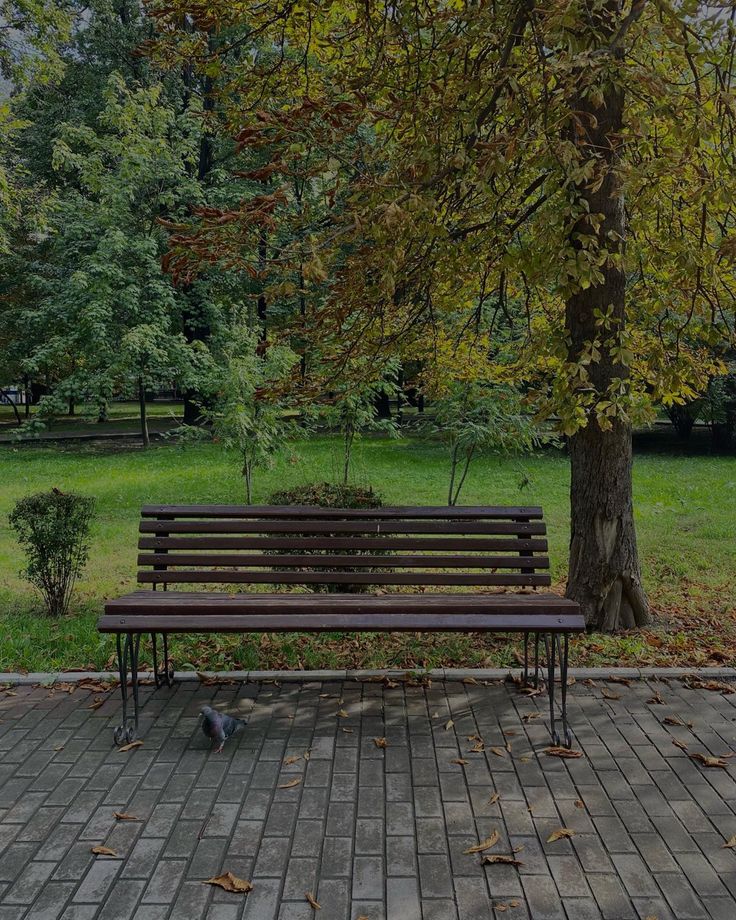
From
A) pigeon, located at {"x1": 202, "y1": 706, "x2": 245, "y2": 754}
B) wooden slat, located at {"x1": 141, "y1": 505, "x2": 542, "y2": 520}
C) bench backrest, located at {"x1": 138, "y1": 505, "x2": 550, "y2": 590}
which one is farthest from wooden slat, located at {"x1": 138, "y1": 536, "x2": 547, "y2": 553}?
pigeon, located at {"x1": 202, "y1": 706, "x2": 245, "y2": 754}

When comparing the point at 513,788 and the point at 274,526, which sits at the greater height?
the point at 274,526

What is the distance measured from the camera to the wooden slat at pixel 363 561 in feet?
14.5

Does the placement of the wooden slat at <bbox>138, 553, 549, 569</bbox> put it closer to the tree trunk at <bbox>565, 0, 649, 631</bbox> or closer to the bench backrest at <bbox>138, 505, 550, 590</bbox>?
the bench backrest at <bbox>138, 505, 550, 590</bbox>

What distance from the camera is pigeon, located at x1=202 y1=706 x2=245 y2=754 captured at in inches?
140

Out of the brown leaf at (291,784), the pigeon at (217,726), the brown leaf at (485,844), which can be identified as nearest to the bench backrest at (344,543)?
the pigeon at (217,726)

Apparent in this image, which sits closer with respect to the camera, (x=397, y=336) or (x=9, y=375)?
(x=397, y=336)

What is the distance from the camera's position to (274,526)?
15.0ft

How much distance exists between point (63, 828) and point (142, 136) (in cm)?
1553

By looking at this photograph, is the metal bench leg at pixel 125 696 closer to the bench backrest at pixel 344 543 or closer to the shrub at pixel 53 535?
the bench backrest at pixel 344 543

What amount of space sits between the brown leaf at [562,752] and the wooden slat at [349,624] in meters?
0.57

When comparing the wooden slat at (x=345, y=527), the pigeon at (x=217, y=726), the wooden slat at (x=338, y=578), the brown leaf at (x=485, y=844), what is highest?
the wooden slat at (x=345, y=527)

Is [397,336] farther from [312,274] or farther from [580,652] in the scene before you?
[580,652]

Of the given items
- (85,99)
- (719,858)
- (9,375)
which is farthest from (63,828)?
(9,375)

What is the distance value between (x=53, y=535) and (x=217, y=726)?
2.64m
